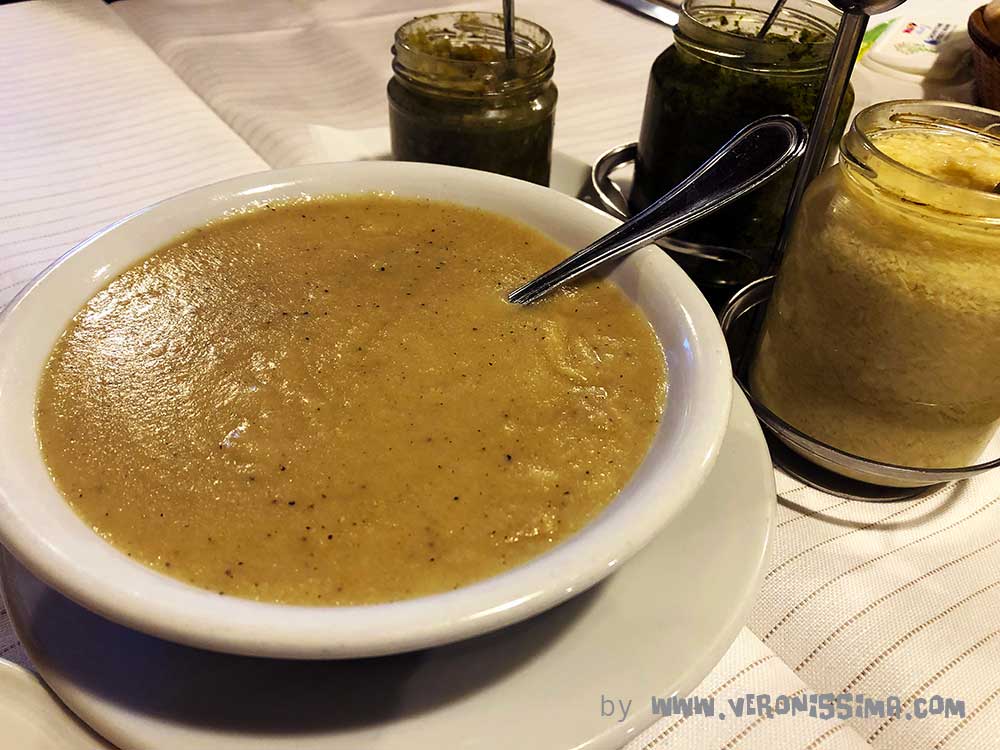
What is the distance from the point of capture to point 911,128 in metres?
0.97

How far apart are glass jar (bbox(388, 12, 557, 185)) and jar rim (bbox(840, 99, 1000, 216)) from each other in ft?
1.82

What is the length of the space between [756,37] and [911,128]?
31cm

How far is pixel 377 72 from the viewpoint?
2061 millimetres

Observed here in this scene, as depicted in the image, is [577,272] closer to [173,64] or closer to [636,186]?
[636,186]

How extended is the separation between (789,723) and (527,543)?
0.33 meters

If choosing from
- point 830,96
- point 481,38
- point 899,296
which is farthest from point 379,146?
point 899,296

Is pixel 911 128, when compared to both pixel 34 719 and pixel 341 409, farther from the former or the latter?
pixel 34 719

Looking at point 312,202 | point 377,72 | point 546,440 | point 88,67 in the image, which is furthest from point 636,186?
point 88,67

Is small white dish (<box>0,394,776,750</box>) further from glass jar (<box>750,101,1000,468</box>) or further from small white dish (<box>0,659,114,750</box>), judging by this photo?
glass jar (<box>750,101,1000,468</box>)

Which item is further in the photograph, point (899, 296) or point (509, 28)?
point (509, 28)

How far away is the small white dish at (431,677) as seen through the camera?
65 centimetres

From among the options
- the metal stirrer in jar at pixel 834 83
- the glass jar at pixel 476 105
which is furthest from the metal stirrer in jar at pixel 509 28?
the metal stirrer in jar at pixel 834 83

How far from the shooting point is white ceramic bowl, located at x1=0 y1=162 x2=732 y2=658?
59 cm

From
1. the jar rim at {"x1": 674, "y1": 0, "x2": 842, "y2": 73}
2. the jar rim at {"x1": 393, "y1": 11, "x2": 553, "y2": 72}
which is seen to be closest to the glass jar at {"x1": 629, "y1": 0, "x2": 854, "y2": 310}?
the jar rim at {"x1": 674, "y1": 0, "x2": 842, "y2": 73}
